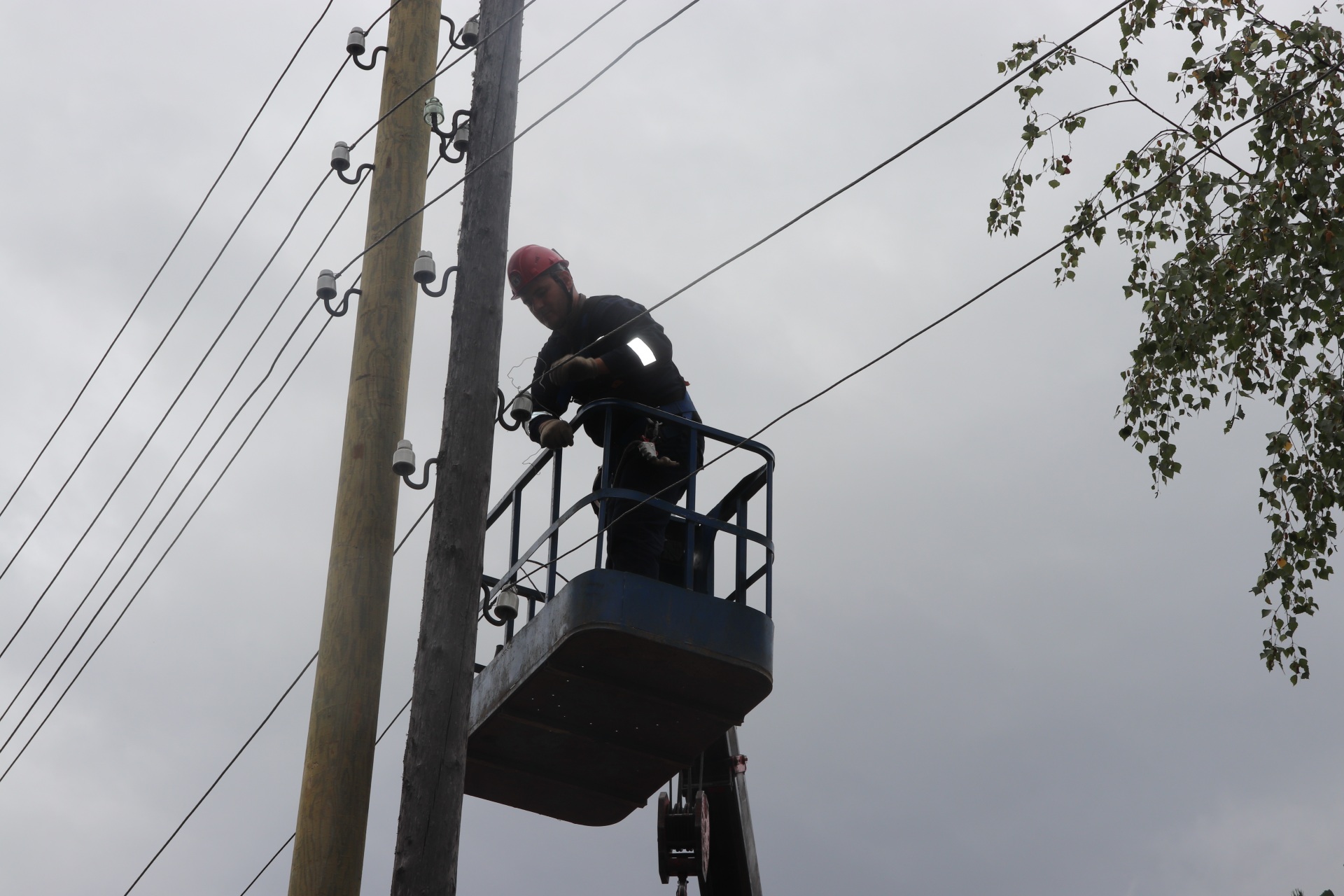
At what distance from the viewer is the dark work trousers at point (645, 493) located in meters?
8.34

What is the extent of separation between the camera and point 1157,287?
340 inches

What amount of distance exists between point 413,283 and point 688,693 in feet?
8.56

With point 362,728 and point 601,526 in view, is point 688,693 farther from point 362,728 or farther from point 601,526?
point 362,728

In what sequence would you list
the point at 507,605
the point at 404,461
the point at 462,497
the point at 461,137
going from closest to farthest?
the point at 462,497 < the point at 404,461 < the point at 507,605 < the point at 461,137

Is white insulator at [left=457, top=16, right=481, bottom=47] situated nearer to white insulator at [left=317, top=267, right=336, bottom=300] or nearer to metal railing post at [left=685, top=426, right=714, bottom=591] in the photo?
A: white insulator at [left=317, top=267, right=336, bottom=300]

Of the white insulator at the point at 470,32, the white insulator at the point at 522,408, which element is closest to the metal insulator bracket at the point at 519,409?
the white insulator at the point at 522,408

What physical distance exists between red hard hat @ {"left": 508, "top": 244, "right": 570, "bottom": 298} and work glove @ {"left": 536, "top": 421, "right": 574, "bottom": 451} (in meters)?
0.89

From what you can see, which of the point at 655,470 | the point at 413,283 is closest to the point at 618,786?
the point at 655,470

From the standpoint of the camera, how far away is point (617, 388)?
8.60 metres

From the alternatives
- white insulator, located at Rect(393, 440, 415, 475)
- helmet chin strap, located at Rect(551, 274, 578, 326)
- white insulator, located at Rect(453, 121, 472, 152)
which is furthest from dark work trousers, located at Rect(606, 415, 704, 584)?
white insulator, located at Rect(453, 121, 472, 152)

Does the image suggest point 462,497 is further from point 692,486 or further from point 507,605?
point 692,486

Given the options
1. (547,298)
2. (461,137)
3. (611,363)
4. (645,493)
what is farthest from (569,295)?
(461,137)

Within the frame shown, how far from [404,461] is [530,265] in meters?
1.96

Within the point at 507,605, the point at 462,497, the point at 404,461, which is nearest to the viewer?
the point at 462,497
